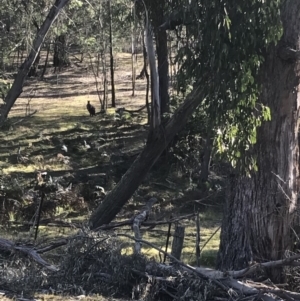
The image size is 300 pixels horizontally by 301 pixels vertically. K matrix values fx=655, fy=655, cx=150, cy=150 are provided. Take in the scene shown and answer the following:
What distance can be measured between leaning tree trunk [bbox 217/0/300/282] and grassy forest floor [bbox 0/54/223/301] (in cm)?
361

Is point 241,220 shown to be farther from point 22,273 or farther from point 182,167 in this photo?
point 182,167

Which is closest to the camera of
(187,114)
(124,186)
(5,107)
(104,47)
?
(187,114)

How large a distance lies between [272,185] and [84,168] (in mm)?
13075

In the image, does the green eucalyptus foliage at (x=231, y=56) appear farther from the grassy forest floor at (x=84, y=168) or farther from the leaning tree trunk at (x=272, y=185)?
the grassy forest floor at (x=84, y=168)

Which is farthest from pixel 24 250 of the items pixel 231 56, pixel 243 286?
pixel 231 56

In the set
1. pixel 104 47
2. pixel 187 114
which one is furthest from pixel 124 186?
pixel 104 47

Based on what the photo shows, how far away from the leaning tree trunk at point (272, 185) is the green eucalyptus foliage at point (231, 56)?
73 cm

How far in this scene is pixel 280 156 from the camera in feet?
30.0

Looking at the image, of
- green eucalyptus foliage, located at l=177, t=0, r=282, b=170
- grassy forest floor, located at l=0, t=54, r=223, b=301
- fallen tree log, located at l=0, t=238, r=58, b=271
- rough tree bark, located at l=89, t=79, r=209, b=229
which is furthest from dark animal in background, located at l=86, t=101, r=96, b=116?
green eucalyptus foliage, located at l=177, t=0, r=282, b=170

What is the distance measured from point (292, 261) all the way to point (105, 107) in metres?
20.3

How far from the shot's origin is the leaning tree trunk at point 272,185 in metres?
8.80

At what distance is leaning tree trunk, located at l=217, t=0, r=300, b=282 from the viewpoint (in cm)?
880

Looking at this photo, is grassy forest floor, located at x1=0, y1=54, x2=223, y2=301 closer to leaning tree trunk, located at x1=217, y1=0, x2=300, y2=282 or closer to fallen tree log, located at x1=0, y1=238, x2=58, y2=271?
leaning tree trunk, located at x1=217, y1=0, x2=300, y2=282

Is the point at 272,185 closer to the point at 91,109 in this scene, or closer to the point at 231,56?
the point at 231,56
